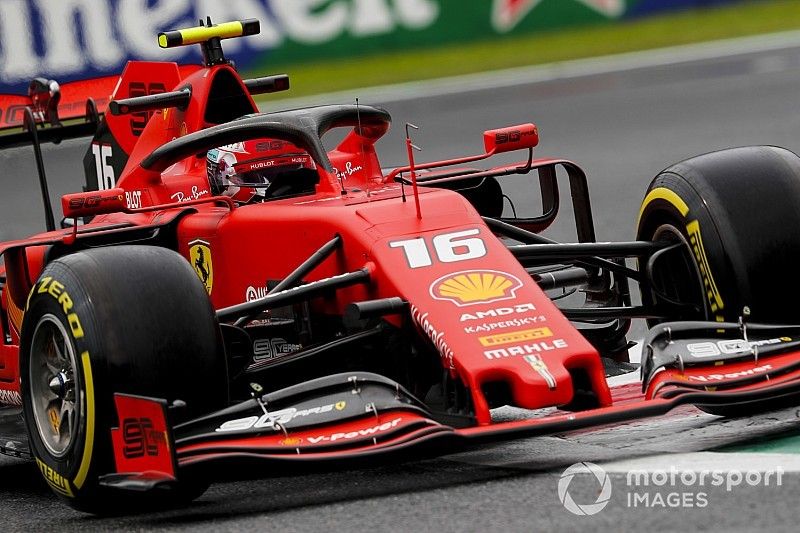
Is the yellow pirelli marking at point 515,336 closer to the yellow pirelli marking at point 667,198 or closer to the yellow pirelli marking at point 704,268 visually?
the yellow pirelli marking at point 704,268

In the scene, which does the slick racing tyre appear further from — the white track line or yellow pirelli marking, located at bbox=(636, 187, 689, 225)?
the white track line

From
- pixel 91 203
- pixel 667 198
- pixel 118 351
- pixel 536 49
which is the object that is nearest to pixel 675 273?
pixel 667 198

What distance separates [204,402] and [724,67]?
1224cm

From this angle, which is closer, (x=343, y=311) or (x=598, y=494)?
(x=598, y=494)

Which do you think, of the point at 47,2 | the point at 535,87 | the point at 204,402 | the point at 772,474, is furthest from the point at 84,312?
the point at 535,87

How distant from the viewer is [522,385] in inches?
207

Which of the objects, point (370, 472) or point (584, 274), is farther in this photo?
point (584, 274)

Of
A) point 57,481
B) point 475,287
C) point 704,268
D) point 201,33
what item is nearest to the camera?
point 57,481

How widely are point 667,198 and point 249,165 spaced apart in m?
1.95

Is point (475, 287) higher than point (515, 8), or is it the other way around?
point (515, 8)

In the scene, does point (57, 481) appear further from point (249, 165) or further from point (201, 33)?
point (201, 33)

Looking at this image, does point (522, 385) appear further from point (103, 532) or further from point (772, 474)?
point (103, 532)

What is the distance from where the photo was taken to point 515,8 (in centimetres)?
1714

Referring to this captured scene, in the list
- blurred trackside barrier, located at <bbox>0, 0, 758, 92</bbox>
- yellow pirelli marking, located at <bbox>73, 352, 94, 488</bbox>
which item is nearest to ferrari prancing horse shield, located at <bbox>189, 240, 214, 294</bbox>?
yellow pirelli marking, located at <bbox>73, 352, 94, 488</bbox>
